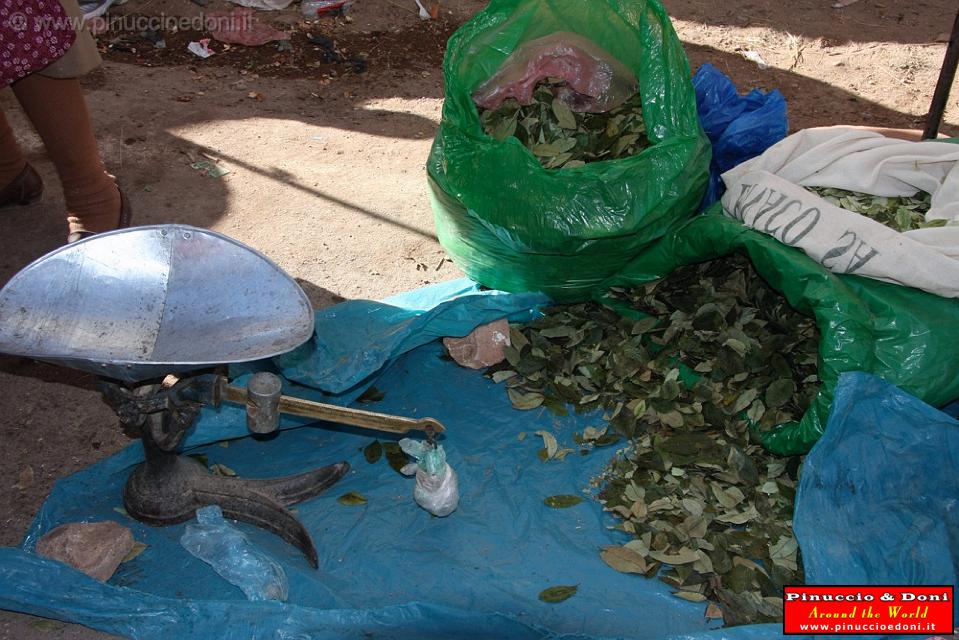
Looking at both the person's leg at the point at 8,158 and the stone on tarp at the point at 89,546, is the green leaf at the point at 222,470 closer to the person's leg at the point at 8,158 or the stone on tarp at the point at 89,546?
the stone on tarp at the point at 89,546

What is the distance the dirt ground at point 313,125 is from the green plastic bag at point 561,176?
0.53 meters

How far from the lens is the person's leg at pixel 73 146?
106 inches

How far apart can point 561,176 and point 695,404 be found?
725 mm

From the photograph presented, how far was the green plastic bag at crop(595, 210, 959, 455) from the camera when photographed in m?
2.11

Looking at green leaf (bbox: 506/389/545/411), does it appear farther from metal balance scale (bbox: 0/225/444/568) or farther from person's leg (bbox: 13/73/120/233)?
person's leg (bbox: 13/73/120/233)

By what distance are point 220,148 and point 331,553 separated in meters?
2.17

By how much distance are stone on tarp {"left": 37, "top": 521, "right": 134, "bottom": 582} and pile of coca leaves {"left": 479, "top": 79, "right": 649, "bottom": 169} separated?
62.9 inches

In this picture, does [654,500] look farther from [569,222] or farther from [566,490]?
[569,222]

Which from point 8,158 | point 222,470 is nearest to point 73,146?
point 8,158

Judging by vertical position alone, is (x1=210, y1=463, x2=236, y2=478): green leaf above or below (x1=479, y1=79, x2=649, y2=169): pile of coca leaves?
below

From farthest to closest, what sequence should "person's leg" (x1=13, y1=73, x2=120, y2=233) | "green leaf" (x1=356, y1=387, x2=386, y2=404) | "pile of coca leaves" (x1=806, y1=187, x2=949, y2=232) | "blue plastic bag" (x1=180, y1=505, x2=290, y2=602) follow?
"person's leg" (x1=13, y1=73, x2=120, y2=233) → "green leaf" (x1=356, y1=387, x2=386, y2=404) → "pile of coca leaves" (x1=806, y1=187, x2=949, y2=232) → "blue plastic bag" (x1=180, y1=505, x2=290, y2=602)

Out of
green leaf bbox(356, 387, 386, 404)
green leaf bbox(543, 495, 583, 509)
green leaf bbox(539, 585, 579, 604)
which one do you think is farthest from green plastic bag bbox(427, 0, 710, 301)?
green leaf bbox(539, 585, 579, 604)

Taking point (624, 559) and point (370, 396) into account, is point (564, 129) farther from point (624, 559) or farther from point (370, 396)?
point (624, 559)

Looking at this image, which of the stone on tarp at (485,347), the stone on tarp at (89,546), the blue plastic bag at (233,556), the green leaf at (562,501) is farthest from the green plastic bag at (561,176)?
the stone on tarp at (89,546)
